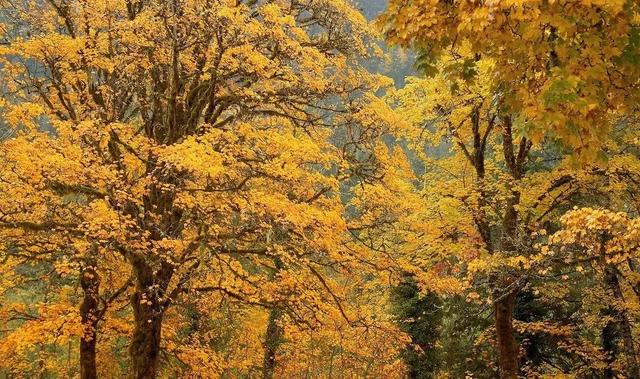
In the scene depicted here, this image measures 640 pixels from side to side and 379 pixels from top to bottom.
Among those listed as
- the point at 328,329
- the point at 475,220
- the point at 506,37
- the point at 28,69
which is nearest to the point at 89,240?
the point at 28,69

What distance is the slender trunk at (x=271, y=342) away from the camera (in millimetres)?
19306

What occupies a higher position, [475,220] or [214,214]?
[475,220]

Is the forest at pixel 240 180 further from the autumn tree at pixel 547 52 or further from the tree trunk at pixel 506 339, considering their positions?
the autumn tree at pixel 547 52

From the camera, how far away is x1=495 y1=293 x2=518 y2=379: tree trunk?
1287 cm

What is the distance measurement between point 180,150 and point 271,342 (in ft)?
40.8

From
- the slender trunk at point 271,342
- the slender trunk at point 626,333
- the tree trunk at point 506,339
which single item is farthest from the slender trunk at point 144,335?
the slender trunk at point 626,333

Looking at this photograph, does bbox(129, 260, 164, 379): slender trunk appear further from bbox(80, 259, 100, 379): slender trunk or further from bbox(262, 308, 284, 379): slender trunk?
bbox(262, 308, 284, 379): slender trunk

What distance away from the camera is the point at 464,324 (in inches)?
775

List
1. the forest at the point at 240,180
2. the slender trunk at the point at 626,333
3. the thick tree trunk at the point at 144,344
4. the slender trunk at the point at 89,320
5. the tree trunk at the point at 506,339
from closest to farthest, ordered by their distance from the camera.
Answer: the forest at the point at 240,180 → the thick tree trunk at the point at 144,344 → the slender trunk at the point at 626,333 → the slender trunk at the point at 89,320 → the tree trunk at the point at 506,339

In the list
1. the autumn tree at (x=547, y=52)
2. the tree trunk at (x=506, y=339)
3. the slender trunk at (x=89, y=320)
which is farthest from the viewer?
the tree trunk at (x=506, y=339)

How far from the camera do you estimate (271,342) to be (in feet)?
63.7

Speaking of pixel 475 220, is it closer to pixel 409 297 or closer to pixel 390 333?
pixel 390 333

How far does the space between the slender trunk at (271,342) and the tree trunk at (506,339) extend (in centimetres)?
835

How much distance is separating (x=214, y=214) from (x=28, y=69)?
4.94 metres
